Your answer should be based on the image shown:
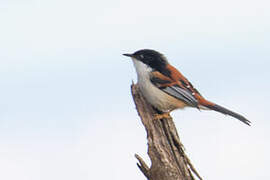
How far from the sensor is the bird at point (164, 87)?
10984mm

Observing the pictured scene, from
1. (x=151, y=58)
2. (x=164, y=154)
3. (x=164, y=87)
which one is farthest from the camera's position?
(x=151, y=58)

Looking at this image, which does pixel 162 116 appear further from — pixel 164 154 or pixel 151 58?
pixel 151 58

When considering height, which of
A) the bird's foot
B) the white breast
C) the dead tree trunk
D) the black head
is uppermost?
the black head

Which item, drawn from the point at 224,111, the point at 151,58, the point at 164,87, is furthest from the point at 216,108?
the point at 151,58

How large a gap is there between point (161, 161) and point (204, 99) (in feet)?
10.2

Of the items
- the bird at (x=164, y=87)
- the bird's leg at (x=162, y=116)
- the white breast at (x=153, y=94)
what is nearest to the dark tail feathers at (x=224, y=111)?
the bird at (x=164, y=87)

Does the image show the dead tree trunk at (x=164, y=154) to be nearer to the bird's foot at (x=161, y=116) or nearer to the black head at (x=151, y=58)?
the bird's foot at (x=161, y=116)

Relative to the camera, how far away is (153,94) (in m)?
10.9

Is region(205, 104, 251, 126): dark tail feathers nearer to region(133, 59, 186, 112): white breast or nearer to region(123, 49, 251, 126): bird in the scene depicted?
region(123, 49, 251, 126): bird

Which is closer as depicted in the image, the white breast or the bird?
the white breast

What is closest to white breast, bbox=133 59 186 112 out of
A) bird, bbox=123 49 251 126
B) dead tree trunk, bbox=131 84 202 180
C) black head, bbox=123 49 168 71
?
bird, bbox=123 49 251 126

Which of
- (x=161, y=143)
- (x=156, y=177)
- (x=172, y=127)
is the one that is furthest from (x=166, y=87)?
(x=156, y=177)

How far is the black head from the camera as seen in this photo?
11.9 meters

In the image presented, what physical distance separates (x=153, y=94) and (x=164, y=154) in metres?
2.52
